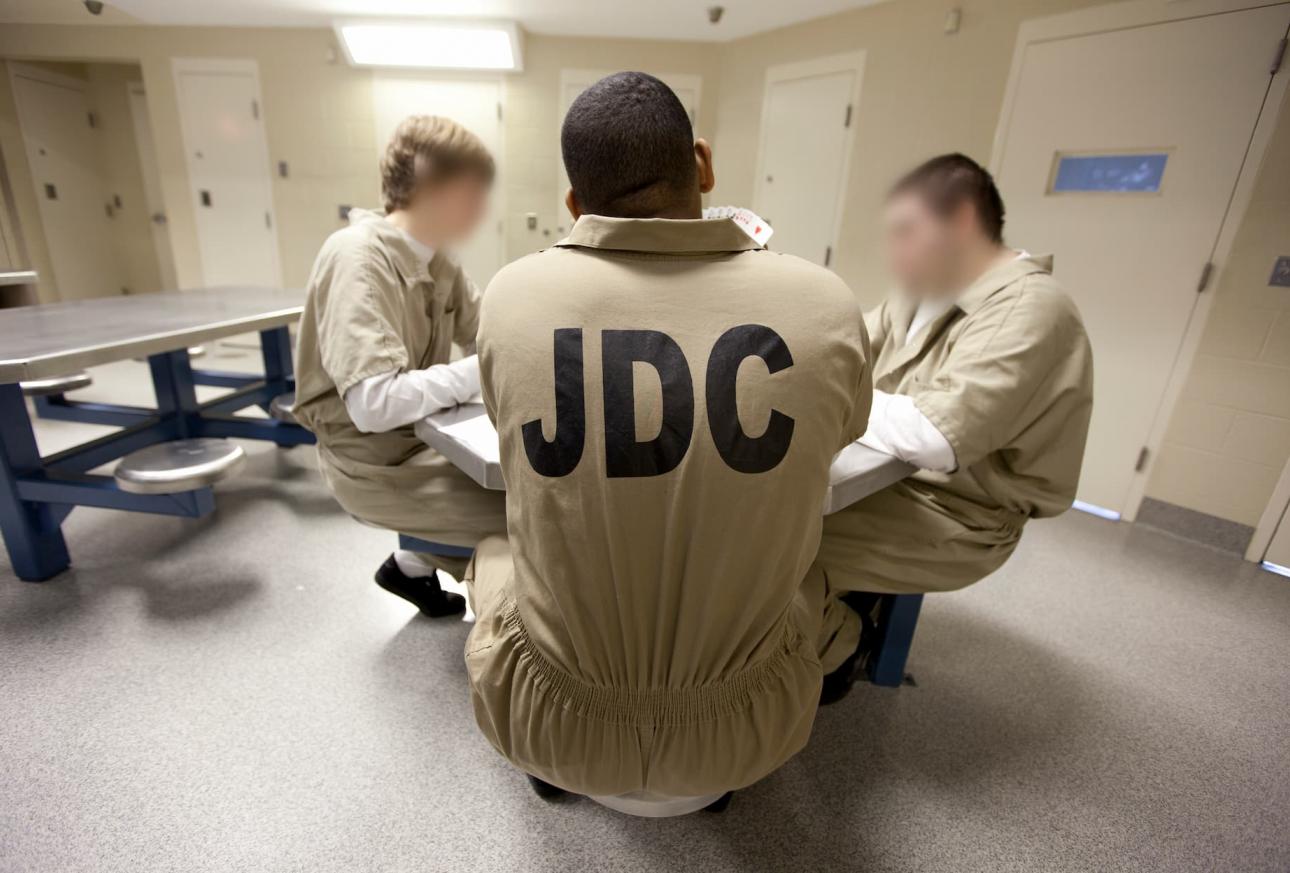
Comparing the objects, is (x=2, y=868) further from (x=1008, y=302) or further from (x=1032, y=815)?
(x=1008, y=302)

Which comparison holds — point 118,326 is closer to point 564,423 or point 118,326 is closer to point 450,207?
point 450,207

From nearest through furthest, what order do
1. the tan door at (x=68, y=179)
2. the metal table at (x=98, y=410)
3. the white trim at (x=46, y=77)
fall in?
the metal table at (x=98, y=410) < the white trim at (x=46, y=77) < the tan door at (x=68, y=179)

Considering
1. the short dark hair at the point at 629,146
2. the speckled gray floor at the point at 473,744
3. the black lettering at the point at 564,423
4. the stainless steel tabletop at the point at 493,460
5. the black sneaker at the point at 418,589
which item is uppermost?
the short dark hair at the point at 629,146

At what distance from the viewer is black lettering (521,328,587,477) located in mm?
674

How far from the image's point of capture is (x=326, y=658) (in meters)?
1.50

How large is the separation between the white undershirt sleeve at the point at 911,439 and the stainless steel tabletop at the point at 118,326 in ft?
6.21

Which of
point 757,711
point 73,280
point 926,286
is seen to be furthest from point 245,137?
point 757,711

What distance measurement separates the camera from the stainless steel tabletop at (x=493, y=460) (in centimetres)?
96

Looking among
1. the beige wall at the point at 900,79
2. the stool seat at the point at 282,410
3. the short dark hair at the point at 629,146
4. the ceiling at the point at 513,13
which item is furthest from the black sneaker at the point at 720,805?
the ceiling at the point at 513,13

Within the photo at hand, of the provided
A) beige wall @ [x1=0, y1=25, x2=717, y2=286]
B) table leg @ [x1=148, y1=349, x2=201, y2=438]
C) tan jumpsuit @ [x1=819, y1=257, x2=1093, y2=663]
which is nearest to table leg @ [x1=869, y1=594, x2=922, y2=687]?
tan jumpsuit @ [x1=819, y1=257, x2=1093, y2=663]

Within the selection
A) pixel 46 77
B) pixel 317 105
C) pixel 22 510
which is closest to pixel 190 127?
pixel 317 105

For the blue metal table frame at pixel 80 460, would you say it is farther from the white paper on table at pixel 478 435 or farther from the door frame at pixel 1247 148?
the door frame at pixel 1247 148

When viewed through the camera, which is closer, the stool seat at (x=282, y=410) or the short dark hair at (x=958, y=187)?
the short dark hair at (x=958, y=187)

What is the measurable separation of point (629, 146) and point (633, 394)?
1.06 feet
